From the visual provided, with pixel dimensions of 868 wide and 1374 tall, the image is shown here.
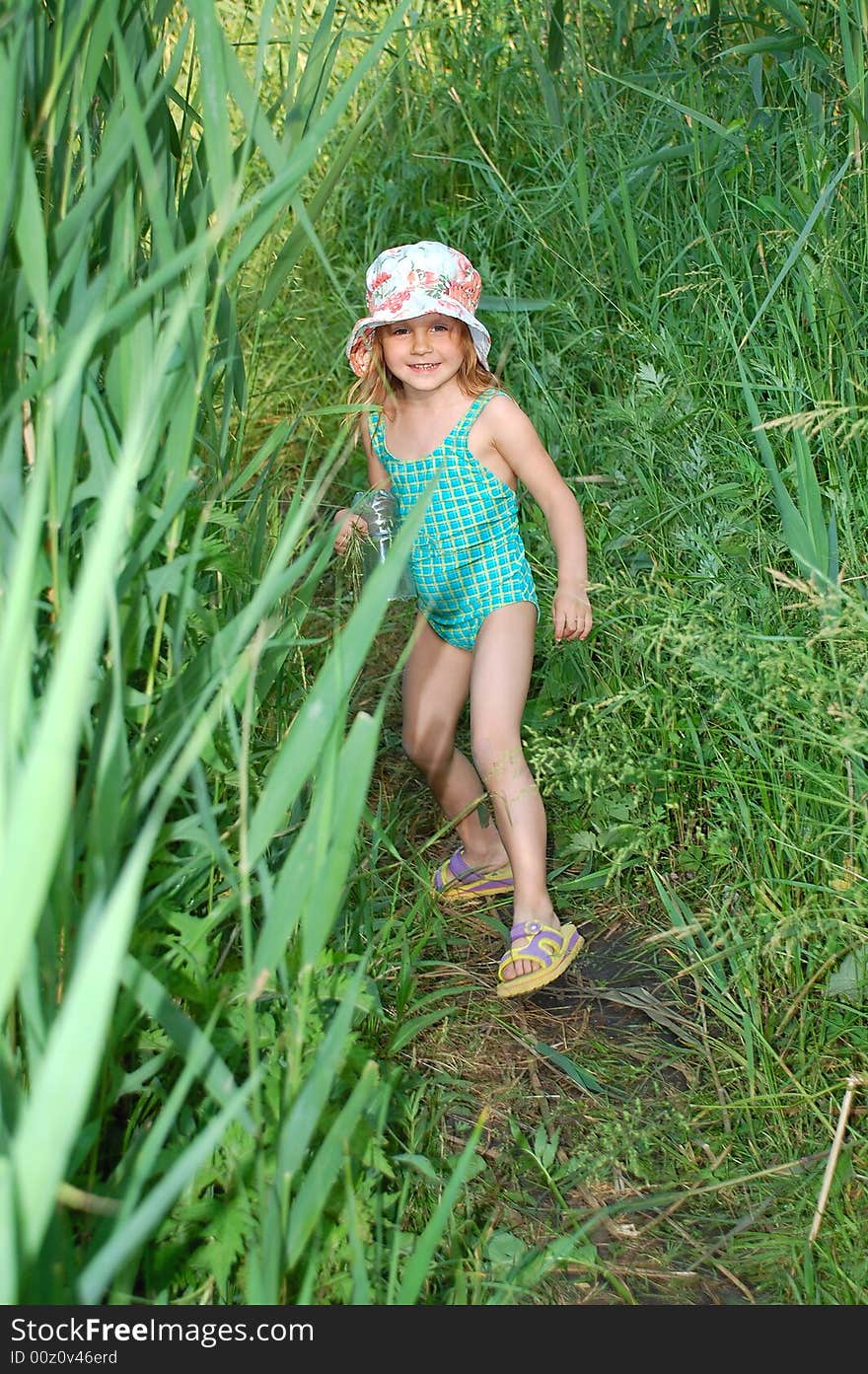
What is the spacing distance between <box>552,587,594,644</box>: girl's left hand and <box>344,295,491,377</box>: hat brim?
1.58ft

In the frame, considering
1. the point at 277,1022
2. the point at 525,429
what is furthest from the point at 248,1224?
the point at 525,429

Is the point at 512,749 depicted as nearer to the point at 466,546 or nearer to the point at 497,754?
the point at 497,754

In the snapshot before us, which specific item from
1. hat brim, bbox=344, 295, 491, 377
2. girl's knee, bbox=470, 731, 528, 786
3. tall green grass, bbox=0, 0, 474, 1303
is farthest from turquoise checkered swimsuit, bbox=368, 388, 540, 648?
tall green grass, bbox=0, 0, 474, 1303

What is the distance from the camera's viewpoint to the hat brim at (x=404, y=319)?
2.15 m

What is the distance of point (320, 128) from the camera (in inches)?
38.4

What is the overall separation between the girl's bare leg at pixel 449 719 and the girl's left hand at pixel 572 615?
0.99 ft

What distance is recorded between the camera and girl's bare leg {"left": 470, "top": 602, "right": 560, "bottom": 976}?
204 cm

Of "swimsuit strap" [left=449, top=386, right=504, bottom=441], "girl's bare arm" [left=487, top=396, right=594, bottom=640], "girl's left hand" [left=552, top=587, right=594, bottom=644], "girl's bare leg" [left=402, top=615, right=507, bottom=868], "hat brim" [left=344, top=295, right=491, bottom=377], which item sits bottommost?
"girl's bare leg" [left=402, top=615, right=507, bottom=868]

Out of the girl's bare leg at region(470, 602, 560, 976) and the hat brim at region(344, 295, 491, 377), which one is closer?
the girl's bare leg at region(470, 602, 560, 976)

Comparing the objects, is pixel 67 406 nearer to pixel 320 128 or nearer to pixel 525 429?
pixel 320 128

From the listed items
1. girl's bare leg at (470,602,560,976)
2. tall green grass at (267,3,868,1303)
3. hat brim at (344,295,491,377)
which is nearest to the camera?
tall green grass at (267,3,868,1303)

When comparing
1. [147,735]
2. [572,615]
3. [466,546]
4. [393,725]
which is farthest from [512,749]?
[147,735]

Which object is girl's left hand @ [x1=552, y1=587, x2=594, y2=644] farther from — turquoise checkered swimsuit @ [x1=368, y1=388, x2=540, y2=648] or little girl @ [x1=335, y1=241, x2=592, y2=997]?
turquoise checkered swimsuit @ [x1=368, y1=388, x2=540, y2=648]

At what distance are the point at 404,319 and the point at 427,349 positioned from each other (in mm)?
68
